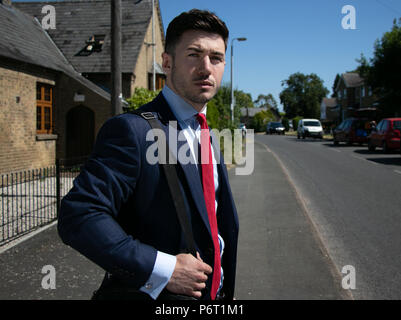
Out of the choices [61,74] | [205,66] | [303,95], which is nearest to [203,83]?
[205,66]

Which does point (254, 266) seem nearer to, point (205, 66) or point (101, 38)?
point (205, 66)

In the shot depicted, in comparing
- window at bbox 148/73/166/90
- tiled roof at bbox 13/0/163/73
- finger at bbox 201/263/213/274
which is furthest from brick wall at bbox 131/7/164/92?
finger at bbox 201/263/213/274

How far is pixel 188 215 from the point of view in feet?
4.86

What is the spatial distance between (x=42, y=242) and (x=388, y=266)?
15.6 feet

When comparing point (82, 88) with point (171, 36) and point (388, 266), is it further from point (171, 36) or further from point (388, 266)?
point (171, 36)

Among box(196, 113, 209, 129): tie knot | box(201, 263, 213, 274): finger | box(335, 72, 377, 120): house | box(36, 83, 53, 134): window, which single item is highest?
box(335, 72, 377, 120): house

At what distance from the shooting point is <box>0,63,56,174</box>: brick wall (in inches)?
465

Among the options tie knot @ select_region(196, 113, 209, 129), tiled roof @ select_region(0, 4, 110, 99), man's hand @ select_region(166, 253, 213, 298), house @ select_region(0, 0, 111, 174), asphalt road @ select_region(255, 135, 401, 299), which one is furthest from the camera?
tiled roof @ select_region(0, 4, 110, 99)

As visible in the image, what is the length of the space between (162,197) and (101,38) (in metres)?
21.1

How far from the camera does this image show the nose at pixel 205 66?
1.56 metres

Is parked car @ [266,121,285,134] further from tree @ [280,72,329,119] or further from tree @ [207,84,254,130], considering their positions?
tree @ [280,72,329,119]

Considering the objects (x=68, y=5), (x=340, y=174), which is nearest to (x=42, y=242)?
(x=340, y=174)

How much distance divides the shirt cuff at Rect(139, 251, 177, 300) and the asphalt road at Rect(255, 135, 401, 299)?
124 inches

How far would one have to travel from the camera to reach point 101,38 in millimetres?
20844
